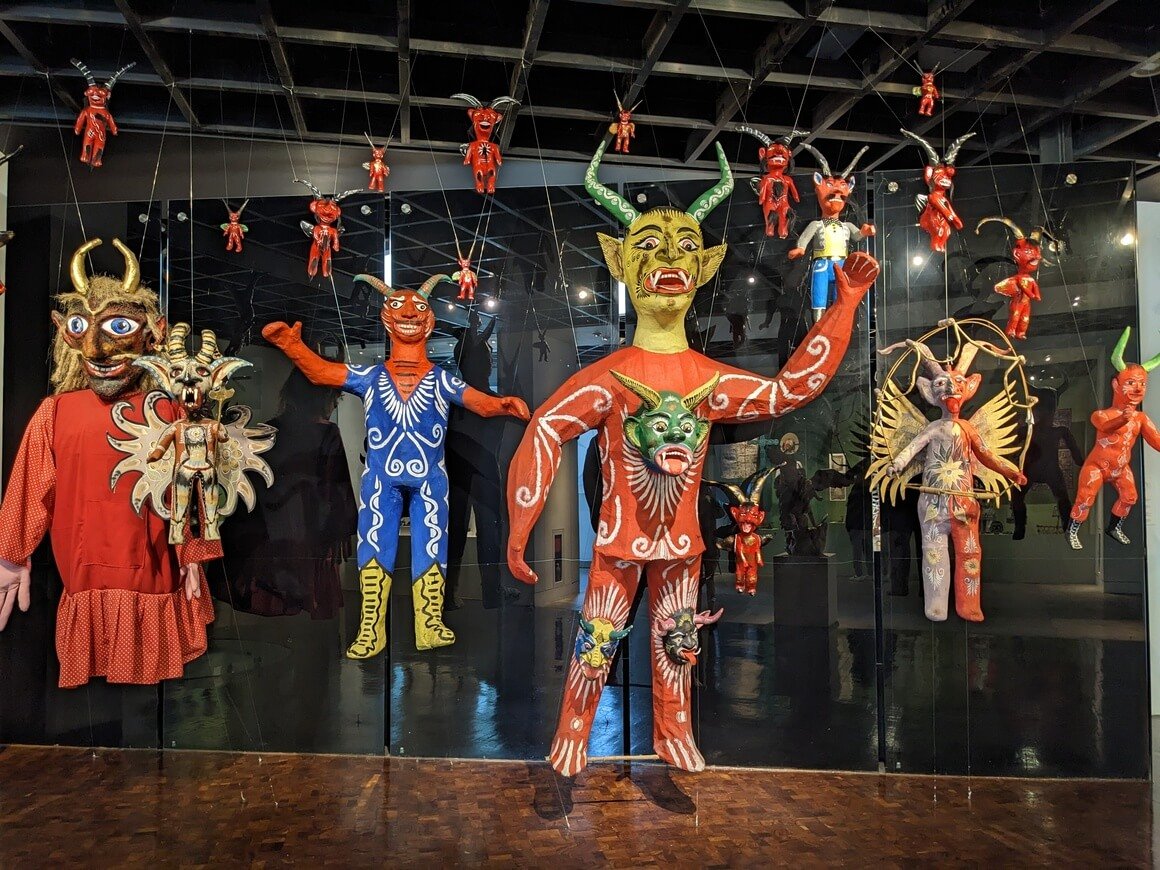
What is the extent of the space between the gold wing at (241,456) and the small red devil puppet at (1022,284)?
3.32 meters

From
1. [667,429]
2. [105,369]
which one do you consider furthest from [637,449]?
[105,369]

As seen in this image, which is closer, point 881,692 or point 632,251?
point 632,251

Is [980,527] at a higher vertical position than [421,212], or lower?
lower

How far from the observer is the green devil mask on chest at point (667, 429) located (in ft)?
9.29

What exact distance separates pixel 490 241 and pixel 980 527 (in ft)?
8.23

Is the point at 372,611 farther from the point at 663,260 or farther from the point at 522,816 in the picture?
the point at 663,260

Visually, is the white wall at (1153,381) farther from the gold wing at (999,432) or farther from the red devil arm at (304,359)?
the red devil arm at (304,359)

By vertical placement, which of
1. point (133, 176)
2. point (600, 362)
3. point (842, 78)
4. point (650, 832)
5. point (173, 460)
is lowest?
point (650, 832)

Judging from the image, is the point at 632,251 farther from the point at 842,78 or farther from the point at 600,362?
the point at 842,78

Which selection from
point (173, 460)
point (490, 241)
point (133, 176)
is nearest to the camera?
point (173, 460)

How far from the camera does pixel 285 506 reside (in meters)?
3.79

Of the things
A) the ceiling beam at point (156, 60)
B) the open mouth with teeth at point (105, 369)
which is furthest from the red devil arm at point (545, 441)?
the ceiling beam at point (156, 60)

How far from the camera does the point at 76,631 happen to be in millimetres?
3613

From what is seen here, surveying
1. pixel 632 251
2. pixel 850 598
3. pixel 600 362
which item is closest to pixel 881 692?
pixel 850 598
